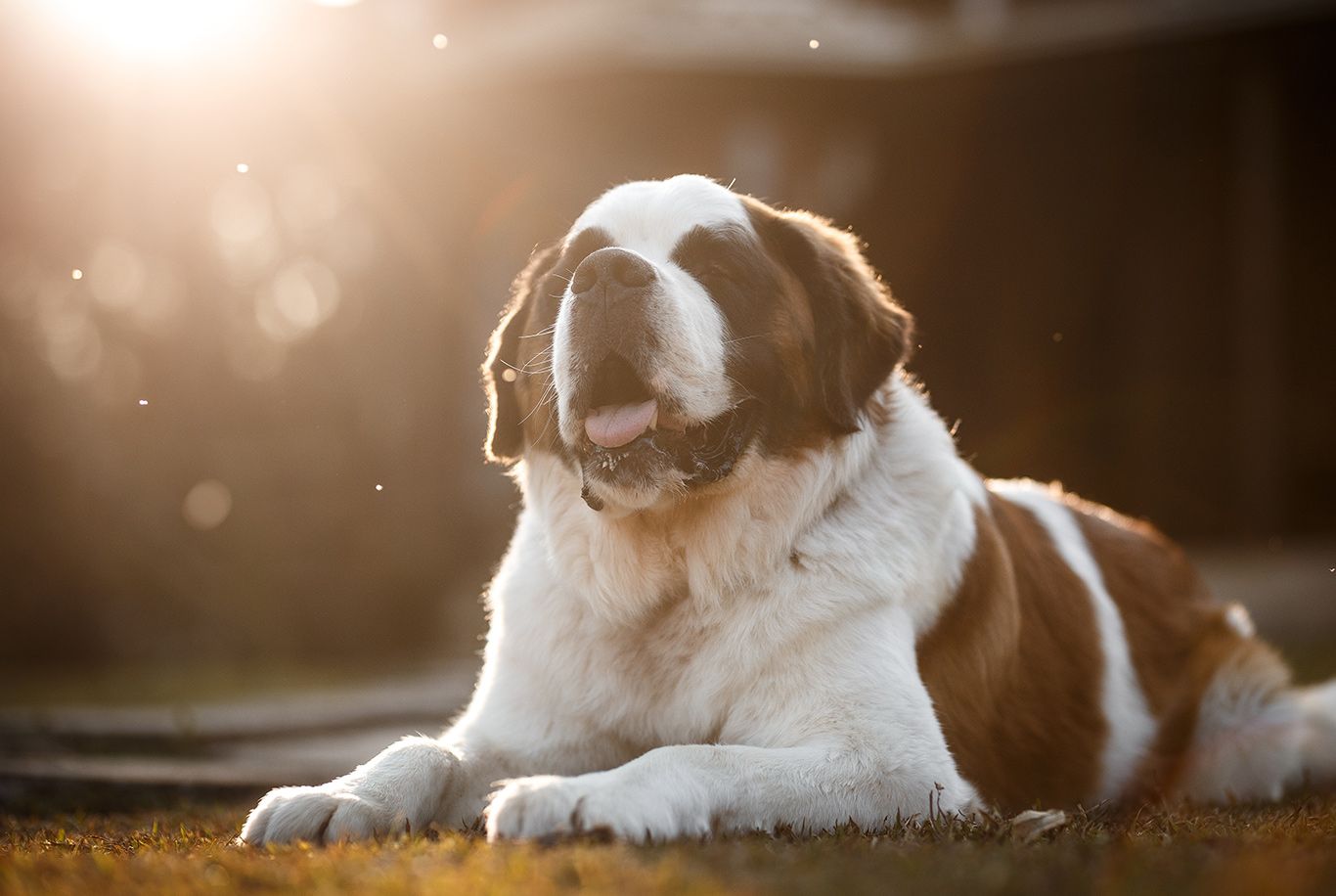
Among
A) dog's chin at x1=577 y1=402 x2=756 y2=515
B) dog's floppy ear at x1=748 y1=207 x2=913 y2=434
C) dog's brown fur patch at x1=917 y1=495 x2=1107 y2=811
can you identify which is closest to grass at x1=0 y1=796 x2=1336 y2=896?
dog's brown fur patch at x1=917 y1=495 x2=1107 y2=811

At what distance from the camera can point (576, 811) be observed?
2371 mm

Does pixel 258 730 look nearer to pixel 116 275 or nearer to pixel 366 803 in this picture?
pixel 366 803

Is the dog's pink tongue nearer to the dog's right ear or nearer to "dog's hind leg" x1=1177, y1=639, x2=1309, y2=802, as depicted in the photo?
the dog's right ear

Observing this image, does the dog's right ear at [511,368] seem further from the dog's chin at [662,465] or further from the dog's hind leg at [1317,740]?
the dog's hind leg at [1317,740]

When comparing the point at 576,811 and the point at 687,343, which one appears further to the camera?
the point at 687,343

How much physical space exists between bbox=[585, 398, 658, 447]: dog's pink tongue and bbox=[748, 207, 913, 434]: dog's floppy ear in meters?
0.46

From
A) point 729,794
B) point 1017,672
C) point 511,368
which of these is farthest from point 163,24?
point 729,794

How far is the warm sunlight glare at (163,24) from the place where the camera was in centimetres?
1184

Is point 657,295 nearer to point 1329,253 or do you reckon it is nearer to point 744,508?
point 744,508

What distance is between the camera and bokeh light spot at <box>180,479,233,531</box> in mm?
11945

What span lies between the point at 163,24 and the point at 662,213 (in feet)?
35.4

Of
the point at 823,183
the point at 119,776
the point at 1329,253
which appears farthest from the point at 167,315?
the point at 1329,253

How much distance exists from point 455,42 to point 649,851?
10328mm

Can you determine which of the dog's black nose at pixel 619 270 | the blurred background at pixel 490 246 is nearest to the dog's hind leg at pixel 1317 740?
the dog's black nose at pixel 619 270
